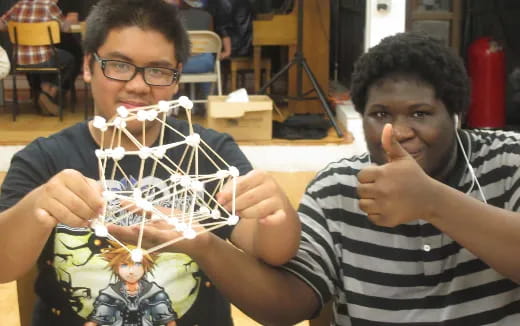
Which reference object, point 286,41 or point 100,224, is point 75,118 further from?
point 100,224

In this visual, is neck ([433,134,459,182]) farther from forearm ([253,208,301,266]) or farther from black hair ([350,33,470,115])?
forearm ([253,208,301,266])

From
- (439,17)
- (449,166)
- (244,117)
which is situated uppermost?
(439,17)

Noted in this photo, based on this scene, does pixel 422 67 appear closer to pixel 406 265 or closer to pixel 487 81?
pixel 406 265

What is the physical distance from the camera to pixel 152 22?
4.72 ft

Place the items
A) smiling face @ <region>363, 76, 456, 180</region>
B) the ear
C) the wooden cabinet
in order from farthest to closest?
the wooden cabinet
the ear
smiling face @ <region>363, 76, 456, 180</region>

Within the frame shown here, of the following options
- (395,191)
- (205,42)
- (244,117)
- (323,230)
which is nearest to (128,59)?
(323,230)

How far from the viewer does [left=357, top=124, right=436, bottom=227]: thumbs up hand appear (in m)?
1.06

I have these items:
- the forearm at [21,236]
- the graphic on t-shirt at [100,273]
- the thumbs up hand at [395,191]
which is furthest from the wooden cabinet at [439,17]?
the forearm at [21,236]

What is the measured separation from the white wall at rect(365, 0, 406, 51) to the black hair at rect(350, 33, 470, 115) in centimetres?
370

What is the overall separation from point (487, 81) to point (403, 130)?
452 cm

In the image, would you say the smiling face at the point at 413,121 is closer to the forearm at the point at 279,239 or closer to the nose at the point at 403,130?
the nose at the point at 403,130

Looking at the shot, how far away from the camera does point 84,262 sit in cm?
137

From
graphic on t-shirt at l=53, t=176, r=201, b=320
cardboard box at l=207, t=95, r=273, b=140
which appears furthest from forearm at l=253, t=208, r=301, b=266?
cardboard box at l=207, t=95, r=273, b=140

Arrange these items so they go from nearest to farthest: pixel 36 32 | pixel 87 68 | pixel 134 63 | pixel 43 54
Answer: pixel 134 63
pixel 87 68
pixel 36 32
pixel 43 54
